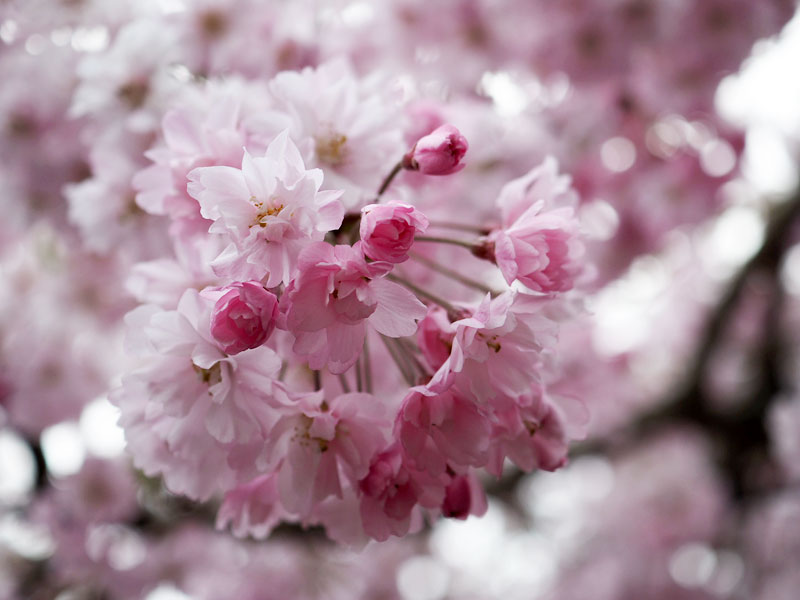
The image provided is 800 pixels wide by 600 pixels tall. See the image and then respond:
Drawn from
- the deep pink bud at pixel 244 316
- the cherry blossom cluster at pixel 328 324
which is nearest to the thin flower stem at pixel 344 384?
the cherry blossom cluster at pixel 328 324

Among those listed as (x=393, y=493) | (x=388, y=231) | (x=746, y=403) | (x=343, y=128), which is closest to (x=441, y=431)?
(x=393, y=493)

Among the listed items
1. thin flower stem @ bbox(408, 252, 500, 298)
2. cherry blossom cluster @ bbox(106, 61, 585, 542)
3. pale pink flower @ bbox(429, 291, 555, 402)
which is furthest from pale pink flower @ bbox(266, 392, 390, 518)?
thin flower stem @ bbox(408, 252, 500, 298)

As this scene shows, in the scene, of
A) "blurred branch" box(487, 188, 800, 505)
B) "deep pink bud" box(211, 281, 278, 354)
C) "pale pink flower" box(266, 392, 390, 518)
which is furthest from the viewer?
"blurred branch" box(487, 188, 800, 505)

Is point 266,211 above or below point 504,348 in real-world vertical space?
above

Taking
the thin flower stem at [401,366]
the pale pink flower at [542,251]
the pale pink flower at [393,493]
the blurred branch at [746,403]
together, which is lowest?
the blurred branch at [746,403]

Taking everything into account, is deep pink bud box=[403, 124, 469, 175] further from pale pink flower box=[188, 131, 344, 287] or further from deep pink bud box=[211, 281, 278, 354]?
deep pink bud box=[211, 281, 278, 354]

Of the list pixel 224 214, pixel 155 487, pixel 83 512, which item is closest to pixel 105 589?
pixel 83 512

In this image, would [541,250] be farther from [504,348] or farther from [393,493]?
[393,493]

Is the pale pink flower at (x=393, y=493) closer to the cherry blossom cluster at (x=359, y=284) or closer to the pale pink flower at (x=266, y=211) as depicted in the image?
the cherry blossom cluster at (x=359, y=284)
